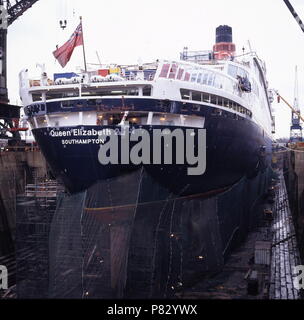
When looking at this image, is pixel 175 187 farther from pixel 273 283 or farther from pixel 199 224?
pixel 273 283

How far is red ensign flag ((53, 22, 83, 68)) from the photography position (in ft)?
79.2

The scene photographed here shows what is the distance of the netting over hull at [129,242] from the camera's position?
63.9 feet

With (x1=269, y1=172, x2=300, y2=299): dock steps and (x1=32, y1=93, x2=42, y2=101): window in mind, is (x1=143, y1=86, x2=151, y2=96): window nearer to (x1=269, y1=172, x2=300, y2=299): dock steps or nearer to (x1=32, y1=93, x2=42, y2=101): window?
(x1=32, y1=93, x2=42, y2=101): window

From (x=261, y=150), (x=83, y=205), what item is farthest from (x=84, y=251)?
(x=261, y=150)

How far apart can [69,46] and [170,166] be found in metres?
9.84

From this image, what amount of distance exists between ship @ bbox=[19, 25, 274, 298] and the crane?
2121 centimetres

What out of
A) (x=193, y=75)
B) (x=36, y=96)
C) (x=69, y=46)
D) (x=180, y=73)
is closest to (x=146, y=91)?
(x=180, y=73)

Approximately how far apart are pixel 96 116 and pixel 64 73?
3.90 m

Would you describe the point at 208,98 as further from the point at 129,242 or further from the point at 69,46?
the point at 129,242

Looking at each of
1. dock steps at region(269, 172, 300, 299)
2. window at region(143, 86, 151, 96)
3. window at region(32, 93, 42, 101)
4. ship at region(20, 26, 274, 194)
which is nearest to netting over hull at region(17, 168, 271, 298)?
ship at region(20, 26, 274, 194)

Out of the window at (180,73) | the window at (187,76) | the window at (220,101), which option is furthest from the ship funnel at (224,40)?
the window at (180,73)

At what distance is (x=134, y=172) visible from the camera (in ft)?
73.9

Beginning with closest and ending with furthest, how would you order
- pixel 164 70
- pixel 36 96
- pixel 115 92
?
pixel 164 70, pixel 115 92, pixel 36 96

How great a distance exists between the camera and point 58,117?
2408cm
